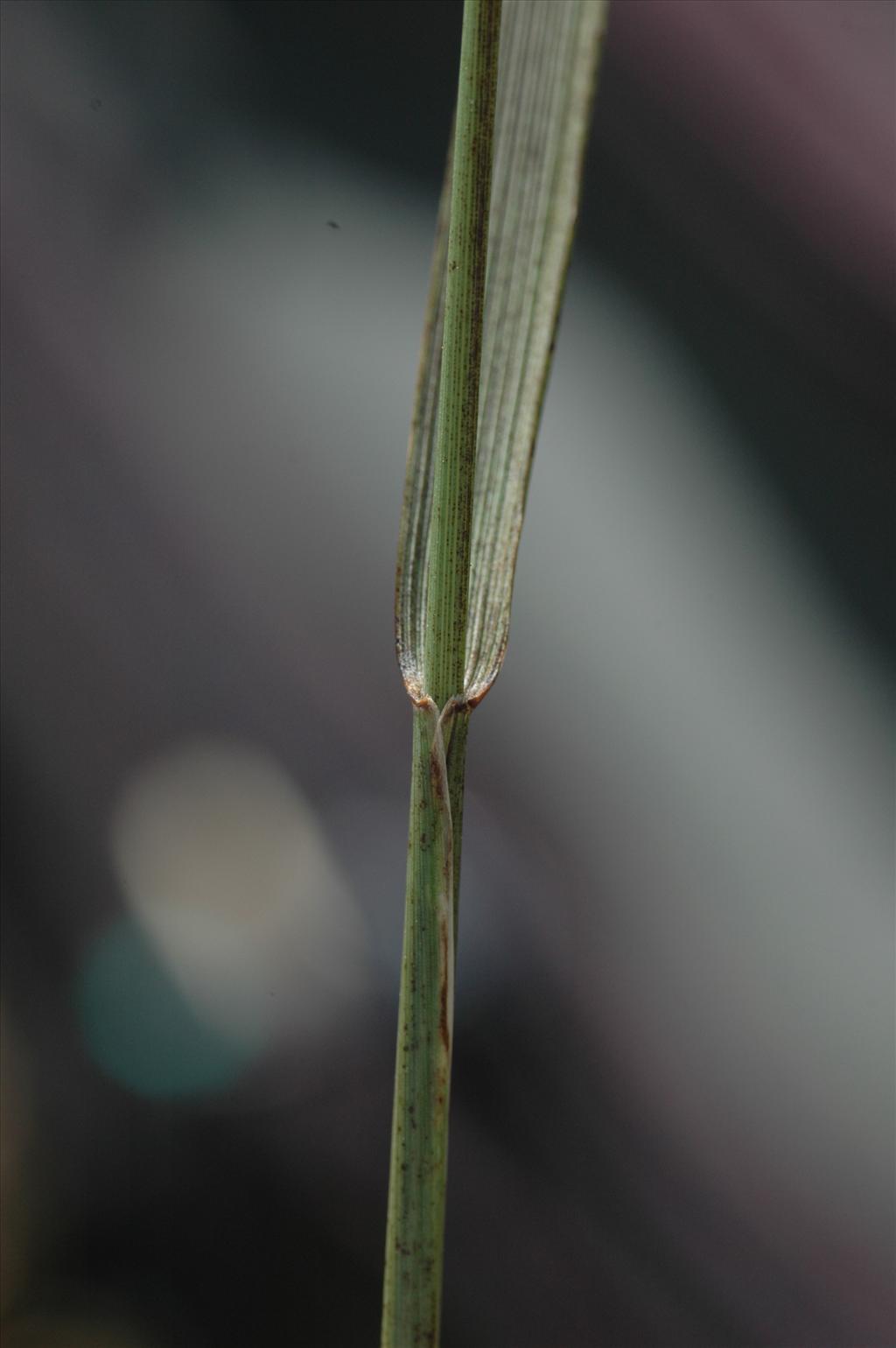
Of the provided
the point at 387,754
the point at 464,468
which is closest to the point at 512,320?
the point at 464,468

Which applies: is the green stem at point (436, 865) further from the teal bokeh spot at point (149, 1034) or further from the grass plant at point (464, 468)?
the teal bokeh spot at point (149, 1034)

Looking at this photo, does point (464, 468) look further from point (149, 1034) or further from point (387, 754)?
point (149, 1034)

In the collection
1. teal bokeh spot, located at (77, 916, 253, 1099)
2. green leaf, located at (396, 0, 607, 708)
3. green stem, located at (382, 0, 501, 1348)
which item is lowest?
teal bokeh spot, located at (77, 916, 253, 1099)

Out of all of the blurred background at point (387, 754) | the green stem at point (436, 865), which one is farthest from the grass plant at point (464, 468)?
the blurred background at point (387, 754)

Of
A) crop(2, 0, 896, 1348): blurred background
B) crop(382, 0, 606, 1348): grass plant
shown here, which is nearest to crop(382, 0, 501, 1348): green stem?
crop(382, 0, 606, 1348): grass plant

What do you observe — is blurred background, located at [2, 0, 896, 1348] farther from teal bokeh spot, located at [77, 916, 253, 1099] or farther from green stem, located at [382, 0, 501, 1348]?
green stem, located at [382, 0, 501, 1348]
